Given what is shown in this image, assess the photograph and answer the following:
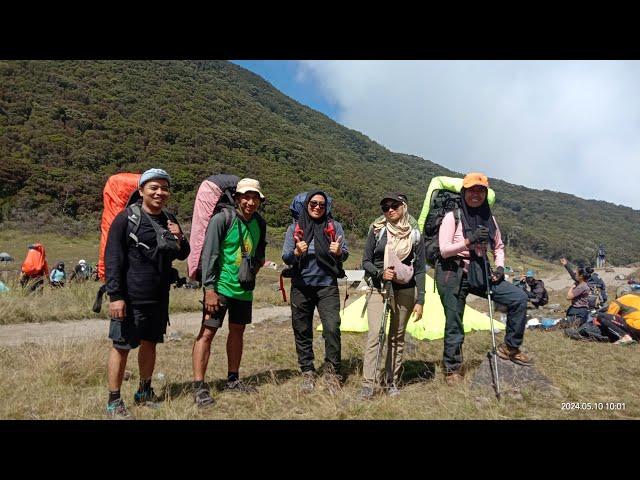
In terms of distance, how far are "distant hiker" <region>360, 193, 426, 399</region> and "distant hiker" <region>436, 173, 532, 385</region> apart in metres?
0.33

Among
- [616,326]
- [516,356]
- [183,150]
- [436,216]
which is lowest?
[616,326]

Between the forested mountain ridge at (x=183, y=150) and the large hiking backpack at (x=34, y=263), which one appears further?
the forested mountain ridge at (x=183, y=150)

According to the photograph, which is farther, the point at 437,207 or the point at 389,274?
the point at 437,207

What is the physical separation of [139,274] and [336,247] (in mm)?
1740

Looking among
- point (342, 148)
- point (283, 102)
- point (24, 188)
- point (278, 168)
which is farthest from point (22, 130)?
point (283, 102)

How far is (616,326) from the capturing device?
→ 6.87m

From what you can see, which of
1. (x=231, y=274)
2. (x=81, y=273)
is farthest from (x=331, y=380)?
(x=81, y=273)

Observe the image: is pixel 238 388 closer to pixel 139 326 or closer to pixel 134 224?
pixel 139 326

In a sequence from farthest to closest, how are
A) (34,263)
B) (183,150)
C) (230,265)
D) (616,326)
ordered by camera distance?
1. (183,150)
2. (34,263)
3. (616,326)
4. (230,265)

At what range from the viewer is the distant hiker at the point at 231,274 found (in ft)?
12.0

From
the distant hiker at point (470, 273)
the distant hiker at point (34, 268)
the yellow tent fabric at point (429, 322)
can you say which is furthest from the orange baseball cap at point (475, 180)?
the distant hiker at point (34, 268)

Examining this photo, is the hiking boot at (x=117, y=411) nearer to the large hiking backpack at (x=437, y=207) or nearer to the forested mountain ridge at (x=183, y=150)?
the large hiking backpack at (x=437, y=207)

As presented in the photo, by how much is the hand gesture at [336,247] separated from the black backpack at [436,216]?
90cm

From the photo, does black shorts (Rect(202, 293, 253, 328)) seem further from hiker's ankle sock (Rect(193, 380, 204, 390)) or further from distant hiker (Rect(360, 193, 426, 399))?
distant hiker (Rect(360, 193, 426, 399))
